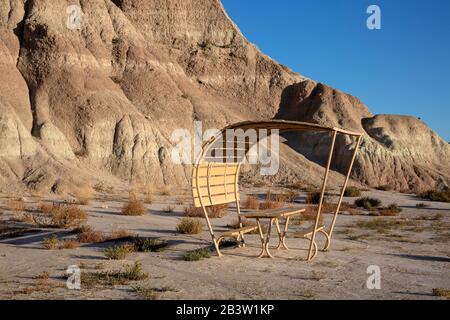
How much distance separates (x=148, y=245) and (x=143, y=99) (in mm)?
27025

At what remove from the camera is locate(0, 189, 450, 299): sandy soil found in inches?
273

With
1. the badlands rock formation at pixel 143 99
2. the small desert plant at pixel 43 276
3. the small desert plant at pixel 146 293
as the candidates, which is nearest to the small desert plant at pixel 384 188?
the badlands rock formation at pixel 143 99

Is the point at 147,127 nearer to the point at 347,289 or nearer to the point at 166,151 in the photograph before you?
the point at 166,151

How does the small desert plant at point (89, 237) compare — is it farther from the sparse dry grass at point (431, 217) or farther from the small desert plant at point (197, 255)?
the sparse dry grass at point (431, 217)

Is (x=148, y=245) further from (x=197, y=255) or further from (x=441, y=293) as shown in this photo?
(x=441, y=293)

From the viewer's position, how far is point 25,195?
2128 centimetres

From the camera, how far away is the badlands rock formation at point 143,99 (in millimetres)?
28359

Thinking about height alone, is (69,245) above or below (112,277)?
above

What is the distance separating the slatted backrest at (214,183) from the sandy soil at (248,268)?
1021 millimetres

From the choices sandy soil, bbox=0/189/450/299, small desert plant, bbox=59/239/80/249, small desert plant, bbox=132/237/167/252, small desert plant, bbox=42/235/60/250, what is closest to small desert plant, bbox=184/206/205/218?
sandy soil, bbox=0/189/450/299

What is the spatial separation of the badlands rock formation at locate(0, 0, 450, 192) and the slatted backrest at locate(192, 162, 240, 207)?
13177 millimetres

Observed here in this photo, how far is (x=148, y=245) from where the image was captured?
1025cm

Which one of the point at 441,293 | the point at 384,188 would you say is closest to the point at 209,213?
the point at 441,293
